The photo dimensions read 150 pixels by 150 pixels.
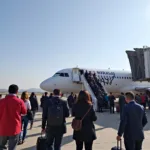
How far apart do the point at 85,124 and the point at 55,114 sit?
689 millimetres

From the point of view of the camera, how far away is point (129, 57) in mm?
21250

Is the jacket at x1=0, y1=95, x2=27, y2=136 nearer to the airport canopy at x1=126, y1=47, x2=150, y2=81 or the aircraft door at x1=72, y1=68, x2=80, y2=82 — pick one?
the airport canopy at x1=126, y1=47, x2=150, y2=81

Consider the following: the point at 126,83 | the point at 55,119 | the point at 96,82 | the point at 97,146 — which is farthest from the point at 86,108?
the point at 126,83

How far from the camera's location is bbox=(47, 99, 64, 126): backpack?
16.1ft

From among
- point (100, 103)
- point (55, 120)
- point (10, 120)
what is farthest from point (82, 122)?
point (100, 103)

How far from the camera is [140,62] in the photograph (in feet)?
67.8

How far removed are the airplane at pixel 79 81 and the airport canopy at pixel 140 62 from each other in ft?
11.4

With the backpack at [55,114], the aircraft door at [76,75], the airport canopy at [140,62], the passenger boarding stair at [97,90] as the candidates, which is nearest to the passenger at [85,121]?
the backpack at [55,114]

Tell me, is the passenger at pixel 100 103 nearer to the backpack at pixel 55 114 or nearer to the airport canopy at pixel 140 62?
the airport canopy at pixel 140 62

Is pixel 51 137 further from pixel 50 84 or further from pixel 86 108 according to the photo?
pixel 50 84

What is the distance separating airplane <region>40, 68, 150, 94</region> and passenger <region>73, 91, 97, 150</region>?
1684cm

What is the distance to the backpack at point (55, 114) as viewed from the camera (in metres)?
4.92

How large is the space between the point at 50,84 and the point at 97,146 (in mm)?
15408

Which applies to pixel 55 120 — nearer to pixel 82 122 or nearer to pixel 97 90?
pixel 82 122
